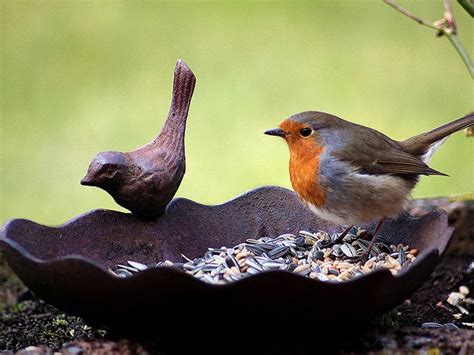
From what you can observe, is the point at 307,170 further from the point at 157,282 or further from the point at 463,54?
the point at 157,282

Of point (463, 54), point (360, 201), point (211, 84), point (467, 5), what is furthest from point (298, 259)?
point (211, 84)

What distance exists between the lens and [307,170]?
374cm

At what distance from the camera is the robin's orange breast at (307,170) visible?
145 inches

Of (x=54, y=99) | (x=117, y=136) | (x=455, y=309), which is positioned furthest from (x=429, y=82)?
(x=455, y=309)

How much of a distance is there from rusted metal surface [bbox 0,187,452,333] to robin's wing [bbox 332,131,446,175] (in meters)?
0.20

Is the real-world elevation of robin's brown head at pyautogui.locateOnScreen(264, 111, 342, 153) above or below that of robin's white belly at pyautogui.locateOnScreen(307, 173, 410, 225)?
above

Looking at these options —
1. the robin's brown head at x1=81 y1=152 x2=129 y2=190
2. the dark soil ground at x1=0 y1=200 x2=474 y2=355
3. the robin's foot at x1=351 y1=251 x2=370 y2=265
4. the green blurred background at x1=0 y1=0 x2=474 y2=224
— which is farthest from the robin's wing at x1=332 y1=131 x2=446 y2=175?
the green blurred background at x1=0 y1=0 x2=474 y2=224

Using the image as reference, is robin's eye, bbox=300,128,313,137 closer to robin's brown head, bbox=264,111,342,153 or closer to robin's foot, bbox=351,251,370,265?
robin's brown head, bbox=264,111,342,153

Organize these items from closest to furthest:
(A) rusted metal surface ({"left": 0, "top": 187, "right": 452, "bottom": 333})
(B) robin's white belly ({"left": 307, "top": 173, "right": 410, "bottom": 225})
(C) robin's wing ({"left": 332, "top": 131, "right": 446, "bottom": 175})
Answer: (A) rusted metal surface ({"left": 0, "top": 187, "right": 452, "bottom": 333})
(B) robin's white belly ({"left": 307, "top": 173, "right": 410, "bottom": 225})
(C) robin's wing ({"left": 332, "top": 131, "right": 446, "bottom": 175})

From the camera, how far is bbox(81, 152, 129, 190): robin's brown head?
11.6 ft

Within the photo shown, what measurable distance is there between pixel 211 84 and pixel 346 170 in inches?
173

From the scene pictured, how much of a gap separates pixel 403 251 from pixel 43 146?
4751mm

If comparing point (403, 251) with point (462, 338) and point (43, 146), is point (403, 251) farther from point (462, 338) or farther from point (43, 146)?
point (43, 146)

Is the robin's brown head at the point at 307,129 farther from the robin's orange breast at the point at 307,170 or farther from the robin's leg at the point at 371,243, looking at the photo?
the robin's leg at the point at 371,243
